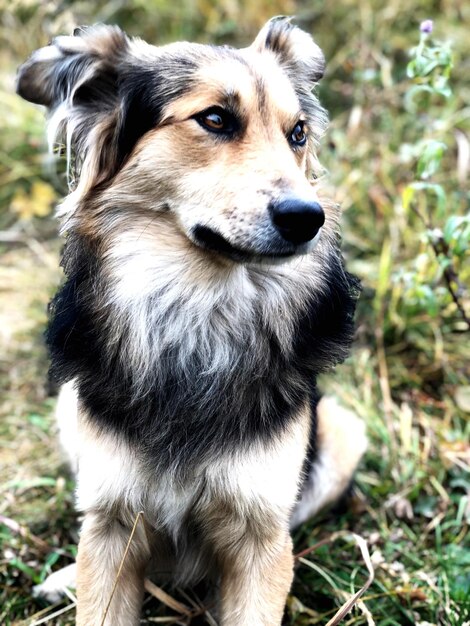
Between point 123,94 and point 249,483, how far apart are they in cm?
148

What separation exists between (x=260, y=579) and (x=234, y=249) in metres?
1.22

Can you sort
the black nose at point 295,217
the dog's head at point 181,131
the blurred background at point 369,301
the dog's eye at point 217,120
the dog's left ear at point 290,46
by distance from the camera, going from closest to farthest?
the black nose at point 295,217 → the dog's head at point 181,131 → the dog's eye at point 217,120 → the dog's left ear at point 290,46 → the blurred background at point 369,301

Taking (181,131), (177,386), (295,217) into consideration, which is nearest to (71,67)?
(181,131)

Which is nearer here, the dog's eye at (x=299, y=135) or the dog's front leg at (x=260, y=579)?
the dog's front leg at (x=260, y=579)

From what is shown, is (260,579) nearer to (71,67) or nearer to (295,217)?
(295,217)

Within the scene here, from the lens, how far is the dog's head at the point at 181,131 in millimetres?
2432

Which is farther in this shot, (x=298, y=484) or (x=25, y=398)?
(x=25, y=398)

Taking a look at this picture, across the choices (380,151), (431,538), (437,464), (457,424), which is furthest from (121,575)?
(380,151)

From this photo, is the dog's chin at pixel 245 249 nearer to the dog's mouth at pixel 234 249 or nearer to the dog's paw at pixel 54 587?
the dog's mouth at pixel 234 249

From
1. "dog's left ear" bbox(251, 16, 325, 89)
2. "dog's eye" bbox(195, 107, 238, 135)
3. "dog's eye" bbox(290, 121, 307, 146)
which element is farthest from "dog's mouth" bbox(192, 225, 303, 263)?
"dog's left ear" bbox(251, 16, 325, 89)

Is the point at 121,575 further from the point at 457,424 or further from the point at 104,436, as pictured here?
the point at 457,424

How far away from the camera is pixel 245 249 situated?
95.6 inches

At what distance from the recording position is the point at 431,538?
12.4ft

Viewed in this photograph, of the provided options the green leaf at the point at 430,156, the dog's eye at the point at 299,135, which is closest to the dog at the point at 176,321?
the dog's eye at the point at 299,135
